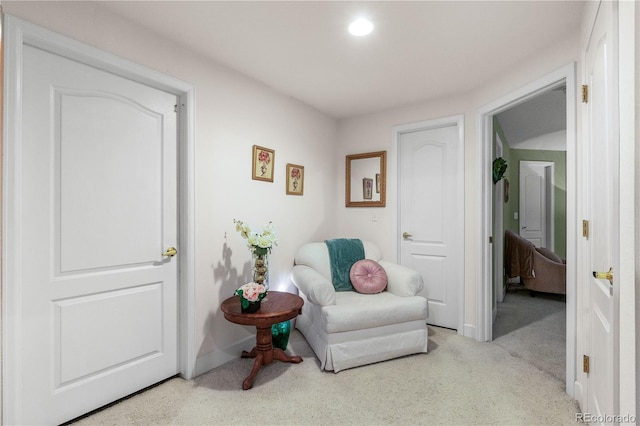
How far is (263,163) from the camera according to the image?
9.06 feet

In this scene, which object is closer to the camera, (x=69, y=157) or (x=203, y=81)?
(x=69, y=157)

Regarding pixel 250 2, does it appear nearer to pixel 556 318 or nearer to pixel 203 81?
pixel 203 81

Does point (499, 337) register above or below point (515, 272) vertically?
below

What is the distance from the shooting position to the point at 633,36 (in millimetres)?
937

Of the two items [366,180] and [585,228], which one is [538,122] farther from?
[585,228]

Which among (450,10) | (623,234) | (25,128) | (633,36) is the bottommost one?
(623,234)

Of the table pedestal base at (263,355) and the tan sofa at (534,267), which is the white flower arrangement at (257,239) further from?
the tan sofa at (534,267)

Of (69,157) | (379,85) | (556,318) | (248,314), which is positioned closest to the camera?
(69,157)

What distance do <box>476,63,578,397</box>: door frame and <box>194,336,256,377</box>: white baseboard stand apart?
6.83 feet

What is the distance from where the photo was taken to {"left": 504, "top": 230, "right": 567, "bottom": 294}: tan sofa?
13.7ft

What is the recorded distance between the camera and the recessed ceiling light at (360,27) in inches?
72.4

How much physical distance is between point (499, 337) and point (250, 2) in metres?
3.37

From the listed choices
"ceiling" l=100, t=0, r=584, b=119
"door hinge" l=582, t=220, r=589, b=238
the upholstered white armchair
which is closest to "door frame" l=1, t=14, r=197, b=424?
"ceiling" l=100, t=0, r=584, b=119

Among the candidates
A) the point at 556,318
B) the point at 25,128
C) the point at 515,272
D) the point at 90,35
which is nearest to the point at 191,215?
the point at 25,128
